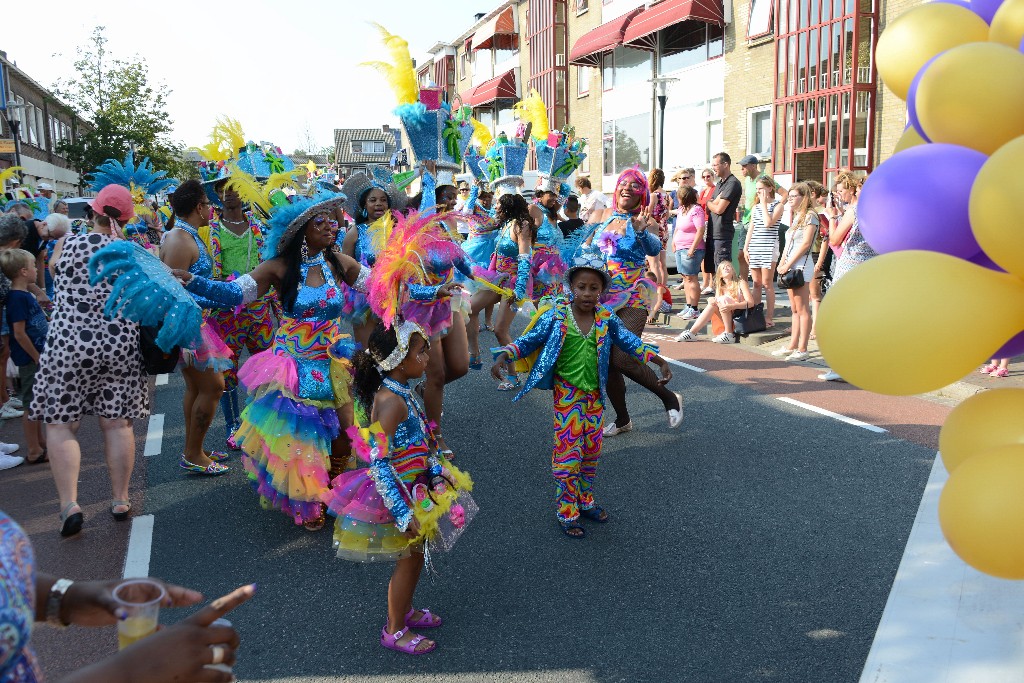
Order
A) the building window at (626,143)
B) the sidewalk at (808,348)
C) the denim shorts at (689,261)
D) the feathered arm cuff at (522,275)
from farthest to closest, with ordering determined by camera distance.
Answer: the building window at (626,143) < the denim shorts at (689,261) < the feathered arm cuff at (522,275) < the sidewalk at (808,348)

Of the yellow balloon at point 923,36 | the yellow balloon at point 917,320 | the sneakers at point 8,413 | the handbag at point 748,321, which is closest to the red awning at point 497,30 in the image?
the handbag at point 748,321

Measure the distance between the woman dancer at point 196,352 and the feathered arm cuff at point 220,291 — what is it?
94 centimetres

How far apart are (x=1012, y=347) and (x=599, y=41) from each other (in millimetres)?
27764

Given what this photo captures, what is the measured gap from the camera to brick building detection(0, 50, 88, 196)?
4066cm

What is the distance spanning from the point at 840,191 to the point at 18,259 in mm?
7429

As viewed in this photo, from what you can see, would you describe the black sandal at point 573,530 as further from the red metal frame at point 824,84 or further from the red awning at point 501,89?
the red awning at point 501,89

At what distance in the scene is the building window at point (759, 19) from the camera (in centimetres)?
2094

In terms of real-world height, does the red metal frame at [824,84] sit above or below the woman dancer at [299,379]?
above

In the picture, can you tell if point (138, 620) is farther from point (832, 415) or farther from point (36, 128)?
point (36, 128)

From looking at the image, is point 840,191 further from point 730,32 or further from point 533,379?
point 730,32

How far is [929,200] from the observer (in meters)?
1.68

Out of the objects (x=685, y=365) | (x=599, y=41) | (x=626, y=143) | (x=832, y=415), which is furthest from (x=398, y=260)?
(x=626, y=143)

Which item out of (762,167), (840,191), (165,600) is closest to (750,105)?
(762,167)

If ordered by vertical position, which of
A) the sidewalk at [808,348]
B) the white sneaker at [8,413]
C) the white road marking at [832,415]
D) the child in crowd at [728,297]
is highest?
the child in crowd at [728,297]
